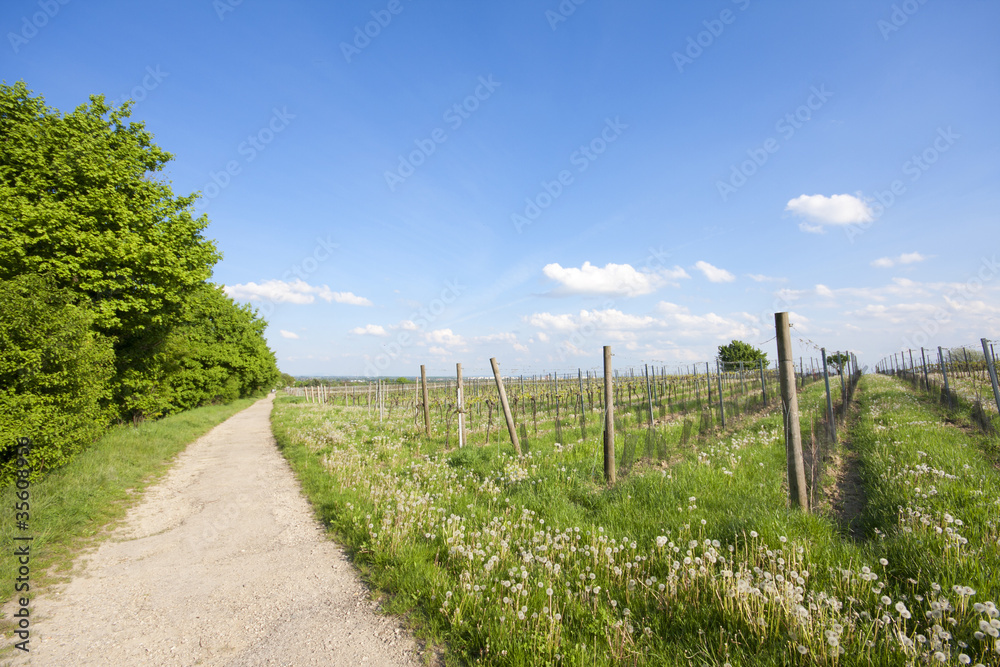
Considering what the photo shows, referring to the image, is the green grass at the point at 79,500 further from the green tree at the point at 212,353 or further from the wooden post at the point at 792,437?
the wooden post at the point at 792,437

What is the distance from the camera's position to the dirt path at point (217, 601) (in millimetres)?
3260

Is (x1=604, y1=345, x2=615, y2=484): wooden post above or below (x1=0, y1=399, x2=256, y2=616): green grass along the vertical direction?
above

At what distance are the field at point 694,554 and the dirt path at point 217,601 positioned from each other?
0.40 m

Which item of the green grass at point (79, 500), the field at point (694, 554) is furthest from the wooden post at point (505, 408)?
the green grass at point (79, 500)

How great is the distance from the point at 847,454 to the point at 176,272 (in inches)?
720

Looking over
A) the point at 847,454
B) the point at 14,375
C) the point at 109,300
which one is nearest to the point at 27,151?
the point at 109,300

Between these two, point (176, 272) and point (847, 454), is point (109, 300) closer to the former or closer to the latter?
point (176, 272)

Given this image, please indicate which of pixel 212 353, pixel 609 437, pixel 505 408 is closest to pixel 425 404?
pixel 505 408

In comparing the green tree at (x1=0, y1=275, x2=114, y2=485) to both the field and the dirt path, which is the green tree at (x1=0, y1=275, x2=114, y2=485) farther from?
the field

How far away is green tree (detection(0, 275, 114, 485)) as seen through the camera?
6742mm

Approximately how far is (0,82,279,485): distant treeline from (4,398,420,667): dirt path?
112 inches

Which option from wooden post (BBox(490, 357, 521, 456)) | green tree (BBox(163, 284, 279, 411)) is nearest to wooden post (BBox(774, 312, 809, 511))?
wooden post (BBox(490, 357, 521, 456))

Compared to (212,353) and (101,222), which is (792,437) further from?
(212,353)

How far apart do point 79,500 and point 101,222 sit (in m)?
8.44
